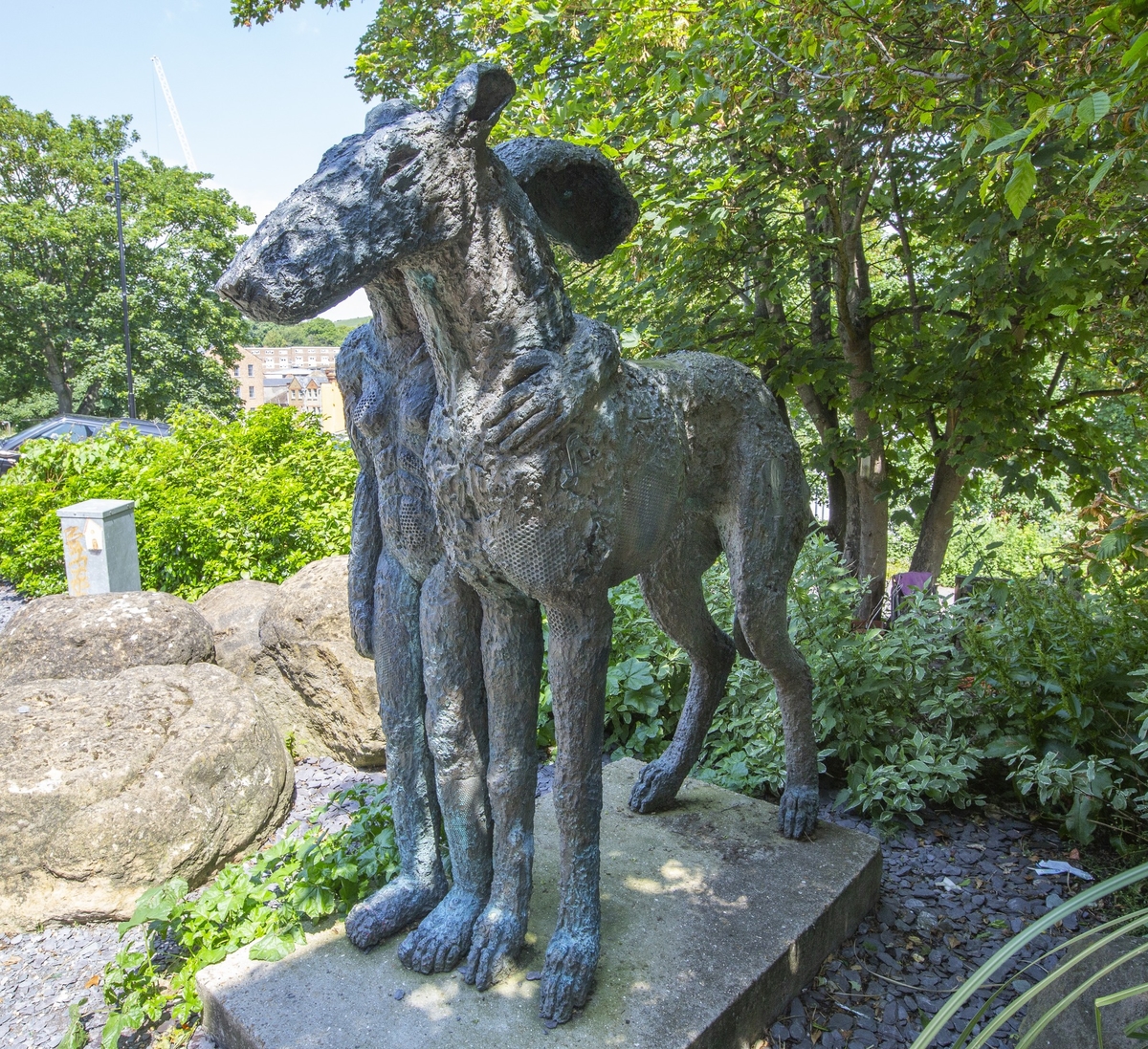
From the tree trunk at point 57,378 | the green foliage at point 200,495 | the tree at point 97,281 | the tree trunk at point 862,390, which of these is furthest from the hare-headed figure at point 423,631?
the tree trunk at point 57,378

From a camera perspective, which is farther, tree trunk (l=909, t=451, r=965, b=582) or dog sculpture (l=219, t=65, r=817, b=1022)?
tree trunk (l=909, t=451, r=965, b=582)

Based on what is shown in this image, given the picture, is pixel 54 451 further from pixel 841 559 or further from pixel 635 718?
pixel 841 559

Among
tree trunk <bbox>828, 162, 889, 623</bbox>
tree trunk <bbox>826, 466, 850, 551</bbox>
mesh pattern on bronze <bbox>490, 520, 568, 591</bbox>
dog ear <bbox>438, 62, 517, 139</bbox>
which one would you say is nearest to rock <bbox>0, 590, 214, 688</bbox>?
mesh pattern on bronze <bbox>490, 520, 568, 591</bbox>

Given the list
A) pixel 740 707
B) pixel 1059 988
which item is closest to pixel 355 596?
pixel 1059 988

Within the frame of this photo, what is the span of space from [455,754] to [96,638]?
3.61m

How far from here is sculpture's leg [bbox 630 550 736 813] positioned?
299 centimetres

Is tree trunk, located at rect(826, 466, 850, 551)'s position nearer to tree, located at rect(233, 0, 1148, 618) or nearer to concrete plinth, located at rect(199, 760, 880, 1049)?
tree, located at rect(233, 0, 1148, 618)

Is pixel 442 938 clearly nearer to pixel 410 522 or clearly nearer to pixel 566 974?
pixel 566 974

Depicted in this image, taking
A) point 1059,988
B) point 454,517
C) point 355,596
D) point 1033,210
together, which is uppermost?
point 1033,210

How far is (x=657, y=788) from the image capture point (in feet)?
10.8

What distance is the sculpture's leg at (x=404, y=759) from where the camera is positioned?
251 centimetres

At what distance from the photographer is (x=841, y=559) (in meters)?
6.14

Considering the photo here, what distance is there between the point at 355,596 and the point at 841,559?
4.38 metres

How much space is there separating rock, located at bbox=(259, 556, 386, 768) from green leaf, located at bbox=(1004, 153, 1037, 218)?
391 centimetres
